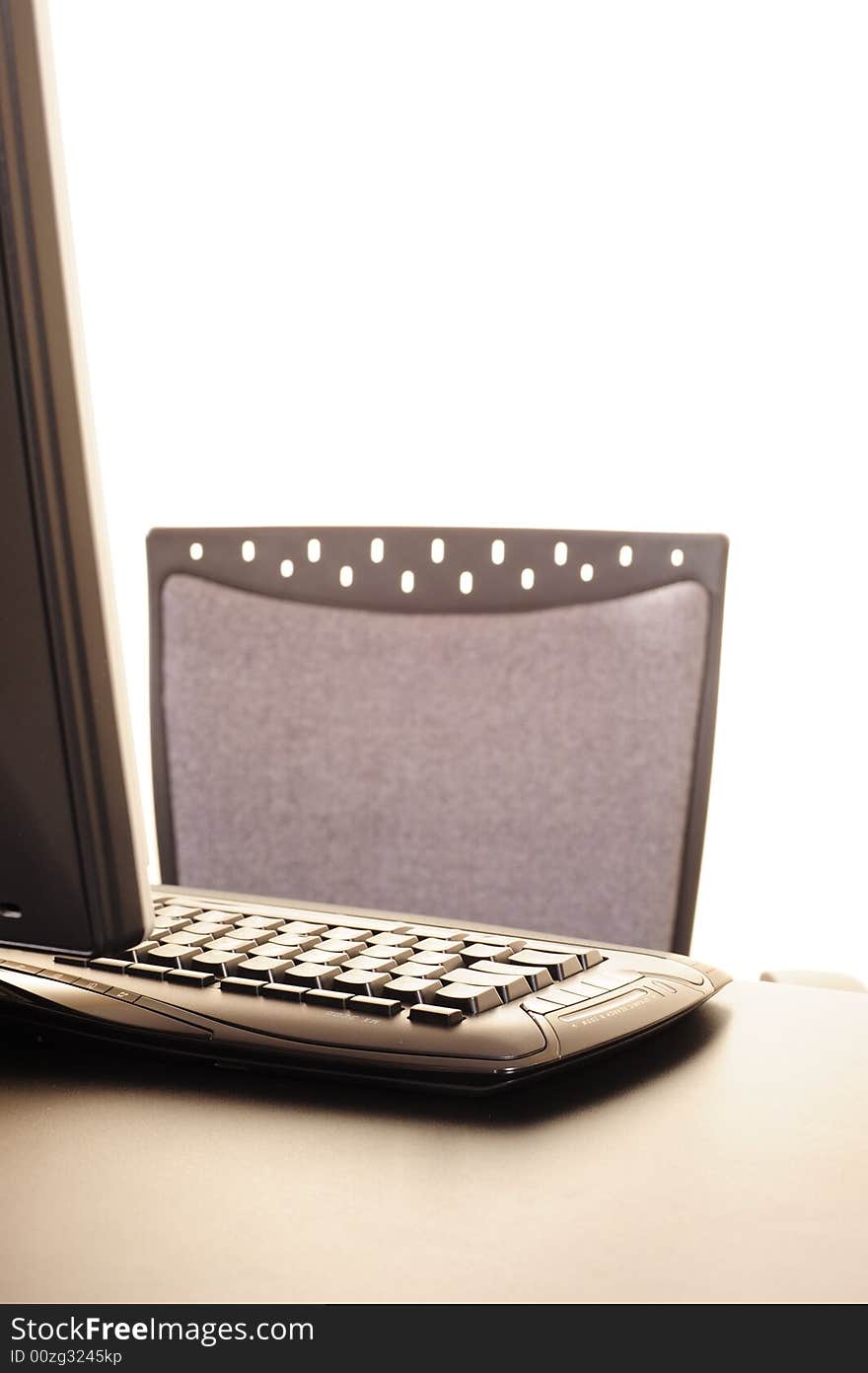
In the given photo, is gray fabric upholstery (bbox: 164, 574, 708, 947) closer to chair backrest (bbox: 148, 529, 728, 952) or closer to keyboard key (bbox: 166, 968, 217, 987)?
chair backrest (bbox: 148, 529, 728, 952)

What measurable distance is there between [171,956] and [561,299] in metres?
2.01

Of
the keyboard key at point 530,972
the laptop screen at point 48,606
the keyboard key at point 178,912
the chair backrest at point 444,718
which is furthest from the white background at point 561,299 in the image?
the laptop screen at point 48,606

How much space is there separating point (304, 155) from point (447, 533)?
1.57m

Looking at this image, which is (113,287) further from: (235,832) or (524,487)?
(235,832)

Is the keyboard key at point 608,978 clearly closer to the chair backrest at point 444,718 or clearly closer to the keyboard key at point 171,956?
the keyboard key at point 171,956

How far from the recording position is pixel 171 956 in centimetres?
53

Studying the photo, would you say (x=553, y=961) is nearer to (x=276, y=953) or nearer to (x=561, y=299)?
(x=276, y=953)

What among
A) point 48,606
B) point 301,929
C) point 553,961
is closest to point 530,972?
point 553,961

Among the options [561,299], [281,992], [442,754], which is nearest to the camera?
[281,992]

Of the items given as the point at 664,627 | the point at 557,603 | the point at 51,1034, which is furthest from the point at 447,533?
the point at 51,1034

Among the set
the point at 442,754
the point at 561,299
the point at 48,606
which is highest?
the point at 561,299

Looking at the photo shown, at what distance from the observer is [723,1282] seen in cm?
33

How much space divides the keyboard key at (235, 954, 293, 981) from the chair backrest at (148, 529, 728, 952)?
0.67 meters

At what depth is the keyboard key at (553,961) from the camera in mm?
534
